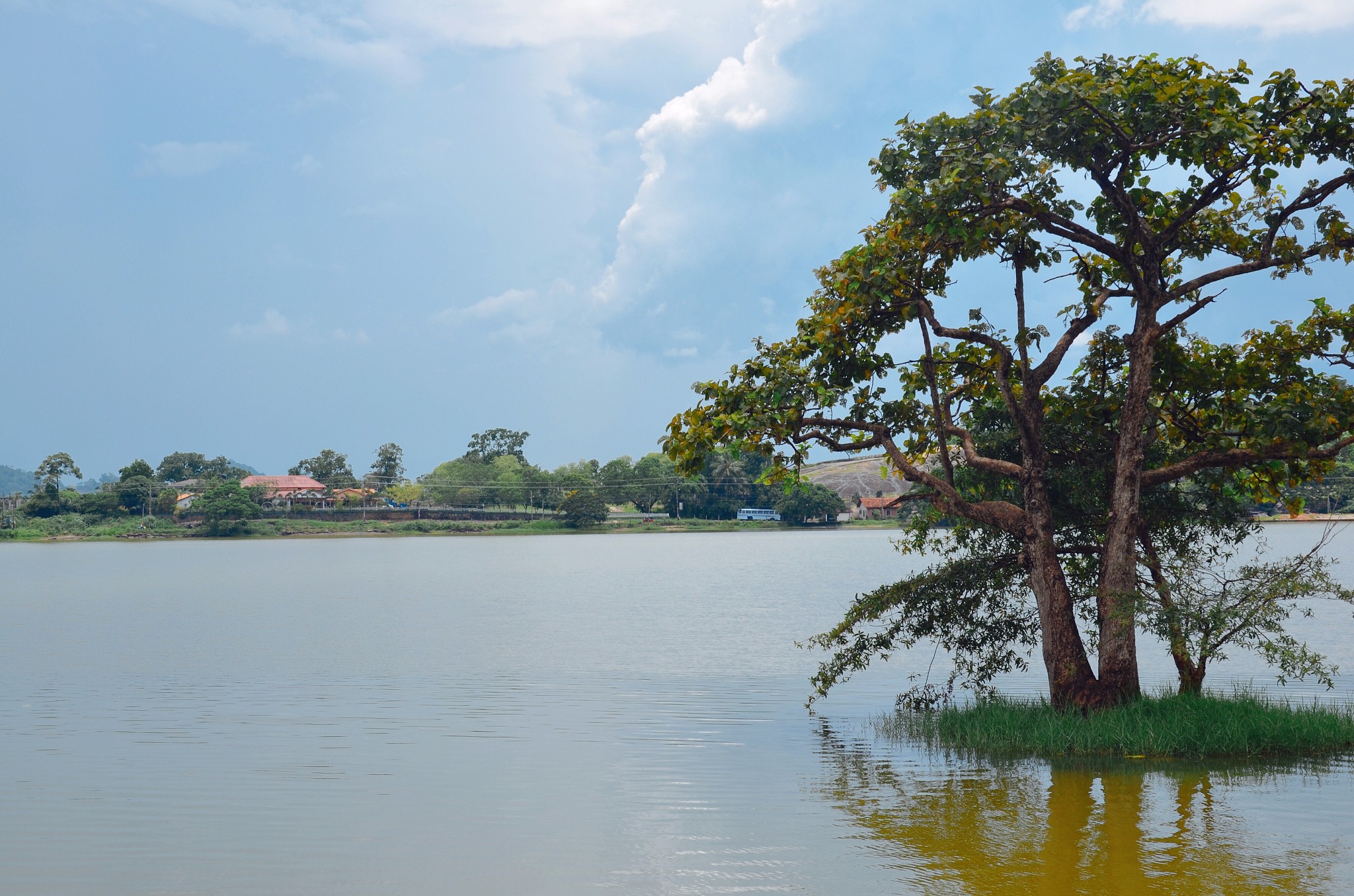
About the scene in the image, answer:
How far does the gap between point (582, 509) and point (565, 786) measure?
12053 centimetres

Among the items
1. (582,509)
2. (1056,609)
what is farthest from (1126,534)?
(582,509)

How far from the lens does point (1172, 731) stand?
1227cm

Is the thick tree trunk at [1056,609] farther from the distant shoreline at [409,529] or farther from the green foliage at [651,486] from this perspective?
the green foliage at [651,486]

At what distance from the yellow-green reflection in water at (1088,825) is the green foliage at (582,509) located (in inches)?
4724

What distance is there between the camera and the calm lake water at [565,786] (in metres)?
8.84

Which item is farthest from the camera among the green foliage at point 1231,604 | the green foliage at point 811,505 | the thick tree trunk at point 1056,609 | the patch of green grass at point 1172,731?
the green foliage at point 811,505

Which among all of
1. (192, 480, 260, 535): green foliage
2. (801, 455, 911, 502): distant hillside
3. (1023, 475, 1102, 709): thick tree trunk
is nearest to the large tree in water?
(1023, 475, 1102, 709): thick tree trunk

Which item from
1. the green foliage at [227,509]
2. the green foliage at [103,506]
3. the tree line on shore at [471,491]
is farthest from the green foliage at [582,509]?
the green foliage at [103,506]

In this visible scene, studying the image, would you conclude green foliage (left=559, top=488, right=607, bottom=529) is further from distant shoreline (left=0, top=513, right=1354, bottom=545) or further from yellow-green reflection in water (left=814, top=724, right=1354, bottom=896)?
yellow-green reflection in water (left=814, top=724, right=1354, bottom=896)

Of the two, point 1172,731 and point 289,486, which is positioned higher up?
point 289,486

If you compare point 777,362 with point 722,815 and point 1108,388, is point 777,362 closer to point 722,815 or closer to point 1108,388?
point 1108,388

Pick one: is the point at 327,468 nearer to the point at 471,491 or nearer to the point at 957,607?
the point at 471,491

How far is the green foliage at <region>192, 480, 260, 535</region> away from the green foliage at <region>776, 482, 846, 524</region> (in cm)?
6521

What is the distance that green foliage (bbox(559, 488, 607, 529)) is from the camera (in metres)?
132
